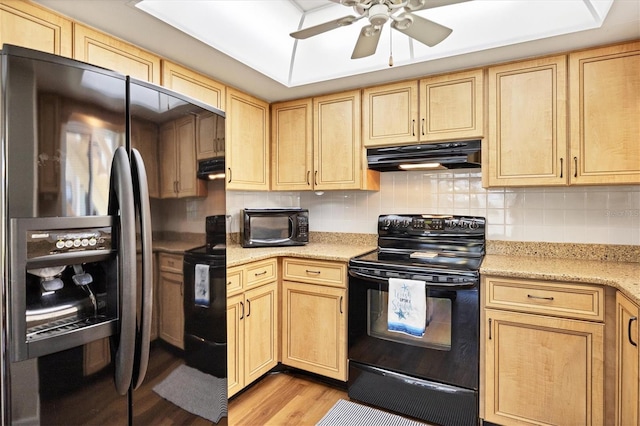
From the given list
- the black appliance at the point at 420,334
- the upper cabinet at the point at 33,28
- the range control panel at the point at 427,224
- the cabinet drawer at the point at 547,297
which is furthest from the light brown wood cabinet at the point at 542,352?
the upper cabinet at the point at 33,28

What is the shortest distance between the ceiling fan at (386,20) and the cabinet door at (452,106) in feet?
2.79

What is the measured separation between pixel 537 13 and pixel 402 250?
168cm

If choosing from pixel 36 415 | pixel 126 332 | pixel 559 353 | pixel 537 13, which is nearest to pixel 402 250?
pixel 559 353

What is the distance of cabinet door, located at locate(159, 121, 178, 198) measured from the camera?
1.29 metres

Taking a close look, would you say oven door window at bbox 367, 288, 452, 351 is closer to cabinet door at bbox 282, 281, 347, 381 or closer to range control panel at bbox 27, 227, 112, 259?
cabinet door at bbox 282, 281, 347, 381

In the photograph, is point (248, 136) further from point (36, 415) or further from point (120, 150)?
point (36, 415)

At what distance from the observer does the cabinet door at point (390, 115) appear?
8.38 feet

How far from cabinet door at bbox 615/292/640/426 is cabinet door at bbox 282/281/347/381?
1453 millimetres

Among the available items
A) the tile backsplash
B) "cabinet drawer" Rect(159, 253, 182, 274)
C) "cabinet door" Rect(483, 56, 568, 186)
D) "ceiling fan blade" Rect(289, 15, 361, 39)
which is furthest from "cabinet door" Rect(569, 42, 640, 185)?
"cabinet drawer" Rect(159, 253, 182, 274)

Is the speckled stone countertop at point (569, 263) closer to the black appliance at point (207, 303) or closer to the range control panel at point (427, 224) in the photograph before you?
the range control panel at point (427, 224)

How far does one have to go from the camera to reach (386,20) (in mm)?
1423

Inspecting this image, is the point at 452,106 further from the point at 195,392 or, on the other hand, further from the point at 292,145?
the point at 195,392

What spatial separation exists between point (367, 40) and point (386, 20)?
0.26 metres

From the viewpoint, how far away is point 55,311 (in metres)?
1.05
